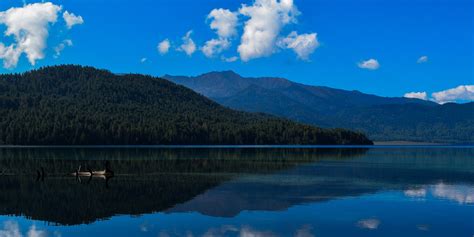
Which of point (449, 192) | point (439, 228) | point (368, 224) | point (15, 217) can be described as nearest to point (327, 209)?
point (368, 224)

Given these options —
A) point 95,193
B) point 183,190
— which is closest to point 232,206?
point 183,190

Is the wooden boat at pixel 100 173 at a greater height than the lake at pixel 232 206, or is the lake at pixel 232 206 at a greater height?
the wooden boat at pixel 100 173

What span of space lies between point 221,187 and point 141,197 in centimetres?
1283

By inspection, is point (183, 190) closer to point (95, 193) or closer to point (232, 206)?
point (95, 193)

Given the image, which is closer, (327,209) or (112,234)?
(112,234)

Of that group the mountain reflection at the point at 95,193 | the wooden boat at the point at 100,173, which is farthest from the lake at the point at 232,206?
the wooden boat at the point at 100,173

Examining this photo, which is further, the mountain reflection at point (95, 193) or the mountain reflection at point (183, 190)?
the mountain reflection at point (183, 190)

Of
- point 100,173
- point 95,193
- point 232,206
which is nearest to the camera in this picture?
point 232,206

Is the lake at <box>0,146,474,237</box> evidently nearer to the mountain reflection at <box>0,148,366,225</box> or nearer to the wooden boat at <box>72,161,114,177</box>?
the mountain reflection at <box>0,148,366,225</box>

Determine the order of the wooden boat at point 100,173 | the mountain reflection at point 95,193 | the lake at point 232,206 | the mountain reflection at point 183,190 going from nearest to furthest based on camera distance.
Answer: the lake at point 232,206 → the mountain reflection at point 95,193 → the mountain reflection at point 183,190 → the wooden boat at point 100,173

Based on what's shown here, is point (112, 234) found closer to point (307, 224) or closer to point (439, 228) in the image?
point (307, 224)

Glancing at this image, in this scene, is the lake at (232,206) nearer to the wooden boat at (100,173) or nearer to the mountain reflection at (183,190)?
the mountain reflection at (183,190)

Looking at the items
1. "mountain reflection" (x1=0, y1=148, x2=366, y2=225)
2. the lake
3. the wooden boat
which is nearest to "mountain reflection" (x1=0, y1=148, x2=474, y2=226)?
"mountain reflection" (x1=0, y1=148, x2=366, y2=225)

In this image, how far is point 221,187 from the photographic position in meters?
66.8
